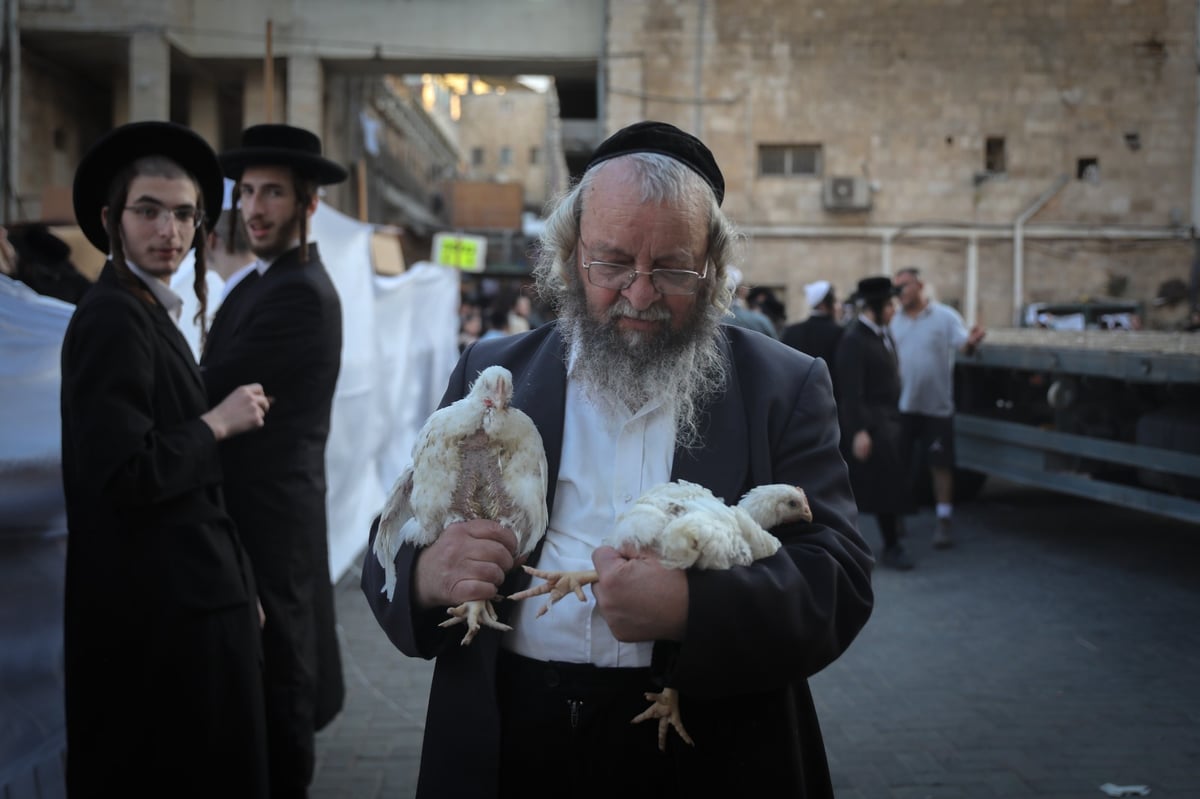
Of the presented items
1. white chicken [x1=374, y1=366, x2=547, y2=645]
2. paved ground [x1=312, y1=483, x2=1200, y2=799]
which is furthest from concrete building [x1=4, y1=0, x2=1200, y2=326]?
white chicken [x1=374, y1=366, x2=547, y2=645]

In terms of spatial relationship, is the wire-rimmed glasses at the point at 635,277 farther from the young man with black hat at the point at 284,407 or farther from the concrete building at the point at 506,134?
the concrete building at the point at 506,134

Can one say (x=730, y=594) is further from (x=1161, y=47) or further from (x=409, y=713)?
(x=1161, y=47)

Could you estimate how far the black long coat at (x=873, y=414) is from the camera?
7.57 metres

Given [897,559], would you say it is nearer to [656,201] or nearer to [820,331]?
[820,331]

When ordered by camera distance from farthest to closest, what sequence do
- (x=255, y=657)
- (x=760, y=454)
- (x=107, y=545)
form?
(x=255, y=657), (x=107, y=545), (x=760, y=454)

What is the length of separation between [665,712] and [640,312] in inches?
29.7

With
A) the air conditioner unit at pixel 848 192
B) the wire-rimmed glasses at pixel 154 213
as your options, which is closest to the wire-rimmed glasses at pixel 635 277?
the wire-rimmed glasses at pixel 154 213

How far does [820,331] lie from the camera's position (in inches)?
342

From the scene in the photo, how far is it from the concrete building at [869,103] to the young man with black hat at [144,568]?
64.6ft

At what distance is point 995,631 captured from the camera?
6.05 meters

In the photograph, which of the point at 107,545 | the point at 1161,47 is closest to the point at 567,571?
the point at 107,545

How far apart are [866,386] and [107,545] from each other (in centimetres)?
625

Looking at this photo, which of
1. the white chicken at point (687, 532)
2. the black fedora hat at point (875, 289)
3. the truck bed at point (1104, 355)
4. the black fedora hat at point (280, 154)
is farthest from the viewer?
the black fedora hat at point (875, 289)

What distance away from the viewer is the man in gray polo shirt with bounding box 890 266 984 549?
8.43 m
